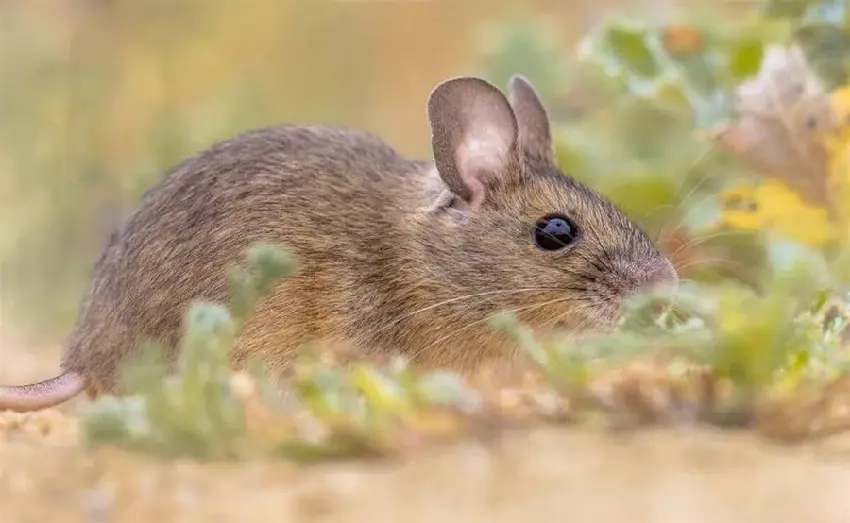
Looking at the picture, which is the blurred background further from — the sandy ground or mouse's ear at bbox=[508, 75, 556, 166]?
the sandy ground

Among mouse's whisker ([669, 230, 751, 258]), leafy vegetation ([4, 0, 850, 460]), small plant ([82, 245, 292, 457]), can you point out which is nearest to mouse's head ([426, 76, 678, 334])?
leafy vegetation ([4, 0, 850, 460])

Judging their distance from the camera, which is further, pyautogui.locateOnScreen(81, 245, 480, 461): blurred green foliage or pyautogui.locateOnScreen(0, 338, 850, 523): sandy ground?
pyautogui.locateOnScreen(81, 245, 480, 461): blurred green foliage

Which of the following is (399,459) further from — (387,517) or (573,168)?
(573,168)

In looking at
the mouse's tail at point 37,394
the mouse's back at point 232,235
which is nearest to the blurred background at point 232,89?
the mouse's back at point 232,235

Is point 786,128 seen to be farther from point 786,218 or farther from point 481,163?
point 481,163

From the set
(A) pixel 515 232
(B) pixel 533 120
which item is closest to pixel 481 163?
(A) pixel 515 232

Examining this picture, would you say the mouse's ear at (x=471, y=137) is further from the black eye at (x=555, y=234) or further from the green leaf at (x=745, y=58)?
the green leaf at (x=745, y=58)

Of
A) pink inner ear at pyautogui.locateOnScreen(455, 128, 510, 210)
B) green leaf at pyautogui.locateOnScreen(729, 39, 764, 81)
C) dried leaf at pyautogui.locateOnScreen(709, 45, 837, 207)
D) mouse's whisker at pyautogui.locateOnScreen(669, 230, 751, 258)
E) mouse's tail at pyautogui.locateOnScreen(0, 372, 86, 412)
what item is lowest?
mouse's tail at pyautogui.locateOnScreen(0, 372, 86, 412)
